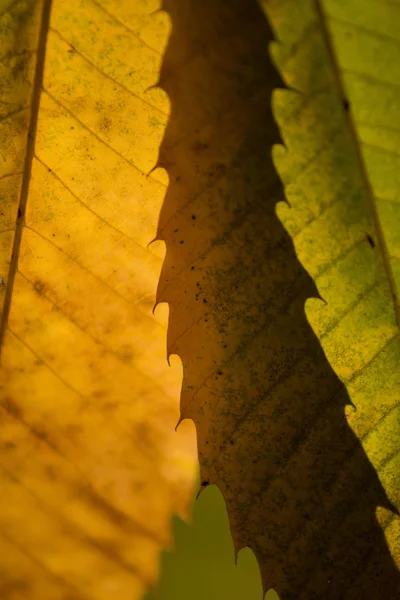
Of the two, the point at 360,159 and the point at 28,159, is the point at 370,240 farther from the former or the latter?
the point at 28,159

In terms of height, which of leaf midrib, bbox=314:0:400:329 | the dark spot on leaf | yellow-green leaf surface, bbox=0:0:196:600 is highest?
leaf midrib, bbox=314:0:400:329

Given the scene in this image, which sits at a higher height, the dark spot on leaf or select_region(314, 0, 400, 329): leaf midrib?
select_region(314, 0, 400, 329): leaf midrib

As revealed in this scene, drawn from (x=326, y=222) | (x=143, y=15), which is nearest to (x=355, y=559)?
(x=326, y=222)

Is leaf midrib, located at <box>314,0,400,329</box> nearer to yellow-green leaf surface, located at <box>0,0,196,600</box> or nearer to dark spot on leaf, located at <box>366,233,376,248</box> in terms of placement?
dark spot on leaf, located at <box>366,233,376,248</box>

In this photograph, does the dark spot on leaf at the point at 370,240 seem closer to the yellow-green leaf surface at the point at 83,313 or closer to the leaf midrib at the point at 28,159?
the yellow-green leaf surface at the point at 83,313

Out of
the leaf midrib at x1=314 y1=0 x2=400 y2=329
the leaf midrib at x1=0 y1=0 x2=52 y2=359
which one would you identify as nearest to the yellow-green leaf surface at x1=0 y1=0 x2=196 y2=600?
the leaf midrib at x1=0 y1=0 x2=52 y2=359

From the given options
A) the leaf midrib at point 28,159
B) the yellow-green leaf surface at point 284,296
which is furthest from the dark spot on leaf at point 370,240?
the leaf midrib at point 28,159
